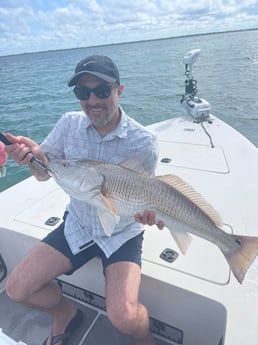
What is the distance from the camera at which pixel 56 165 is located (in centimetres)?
234

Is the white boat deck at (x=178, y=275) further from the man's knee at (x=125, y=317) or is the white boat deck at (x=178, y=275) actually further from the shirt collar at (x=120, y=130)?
the shirt collar at (x=120, y=130)

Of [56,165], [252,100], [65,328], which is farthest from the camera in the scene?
[252,100]

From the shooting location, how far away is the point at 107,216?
2.28 m

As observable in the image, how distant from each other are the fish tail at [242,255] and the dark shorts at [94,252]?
74cm

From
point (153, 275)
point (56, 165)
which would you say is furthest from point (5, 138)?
point (153, 275)

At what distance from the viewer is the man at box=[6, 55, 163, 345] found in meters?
2.29

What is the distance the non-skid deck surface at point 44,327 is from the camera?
2.77 meters

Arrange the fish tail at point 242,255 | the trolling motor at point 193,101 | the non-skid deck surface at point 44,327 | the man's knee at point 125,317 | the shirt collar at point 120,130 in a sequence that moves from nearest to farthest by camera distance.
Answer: the fish tail at point 242,255 → the man's knee at point 125,317 → the shirt collar at point 120,130 → the non-skid deck surface at point 44,327 → the trolling motor at point 193,101

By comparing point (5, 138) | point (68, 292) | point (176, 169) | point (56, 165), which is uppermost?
point (5, 138)

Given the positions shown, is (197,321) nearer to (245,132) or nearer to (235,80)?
(245,132)

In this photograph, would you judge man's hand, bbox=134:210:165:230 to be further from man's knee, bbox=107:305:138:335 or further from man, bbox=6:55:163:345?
man's knee, bbox=107:305:138:335

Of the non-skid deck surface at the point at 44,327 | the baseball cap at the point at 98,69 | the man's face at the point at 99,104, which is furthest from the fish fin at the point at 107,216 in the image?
the non-skid deck surface at the point at 44,327

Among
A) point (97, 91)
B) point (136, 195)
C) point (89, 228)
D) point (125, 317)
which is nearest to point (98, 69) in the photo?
point (97, 91)

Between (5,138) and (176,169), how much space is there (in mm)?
2422
